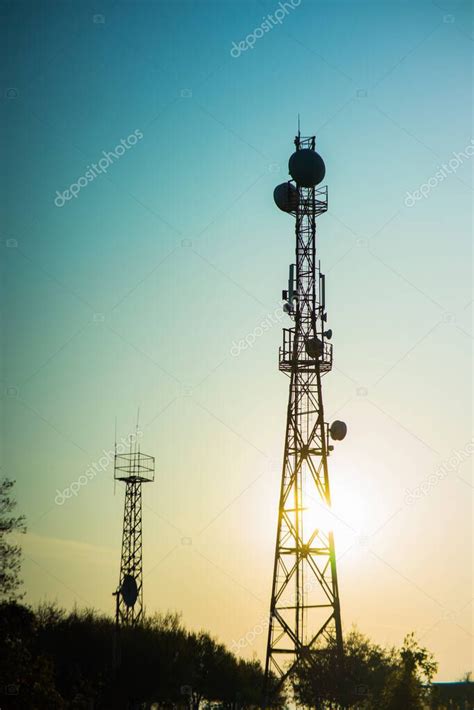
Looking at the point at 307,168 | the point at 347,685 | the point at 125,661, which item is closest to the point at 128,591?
the point at 125,661

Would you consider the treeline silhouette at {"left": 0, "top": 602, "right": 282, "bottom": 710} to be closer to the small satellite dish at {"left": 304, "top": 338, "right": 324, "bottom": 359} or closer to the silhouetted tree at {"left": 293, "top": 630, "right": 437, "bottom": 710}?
the silhouetted tree at {"left": 293, "top": 630, "right": 437, "bottom": 710}

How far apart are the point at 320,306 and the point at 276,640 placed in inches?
644

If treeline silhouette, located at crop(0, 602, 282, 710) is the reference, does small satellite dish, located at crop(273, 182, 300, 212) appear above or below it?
above

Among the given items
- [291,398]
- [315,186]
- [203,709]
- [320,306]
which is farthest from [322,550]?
[203,709]

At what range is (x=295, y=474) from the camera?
4666 cm

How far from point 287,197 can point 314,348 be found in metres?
Answer: 8.19

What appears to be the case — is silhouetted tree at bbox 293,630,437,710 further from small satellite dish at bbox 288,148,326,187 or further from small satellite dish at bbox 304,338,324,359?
small satellite dish at bbox 288,148,326,187

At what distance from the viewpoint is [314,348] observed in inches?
1858

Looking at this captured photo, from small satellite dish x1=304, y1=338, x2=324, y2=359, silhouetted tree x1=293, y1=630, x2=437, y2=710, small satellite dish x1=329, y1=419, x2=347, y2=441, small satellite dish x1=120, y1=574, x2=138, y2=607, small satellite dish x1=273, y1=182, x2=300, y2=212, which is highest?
small satellite dish x1=273, y1=182, x2=300, y2=212


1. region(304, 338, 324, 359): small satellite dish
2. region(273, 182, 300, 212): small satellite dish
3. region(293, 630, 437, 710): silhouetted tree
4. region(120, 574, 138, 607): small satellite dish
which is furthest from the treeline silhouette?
region(273, 182, 300, 212): small satellite dish

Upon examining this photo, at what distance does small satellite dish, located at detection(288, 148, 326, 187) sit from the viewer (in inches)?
1912

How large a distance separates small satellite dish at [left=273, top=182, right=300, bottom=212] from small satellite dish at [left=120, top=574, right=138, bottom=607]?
2493 cm

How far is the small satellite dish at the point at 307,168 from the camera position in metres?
48.6

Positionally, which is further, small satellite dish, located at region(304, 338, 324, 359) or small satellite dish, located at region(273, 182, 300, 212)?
small satellite dish, located at region(273, 182, 300, 212)
